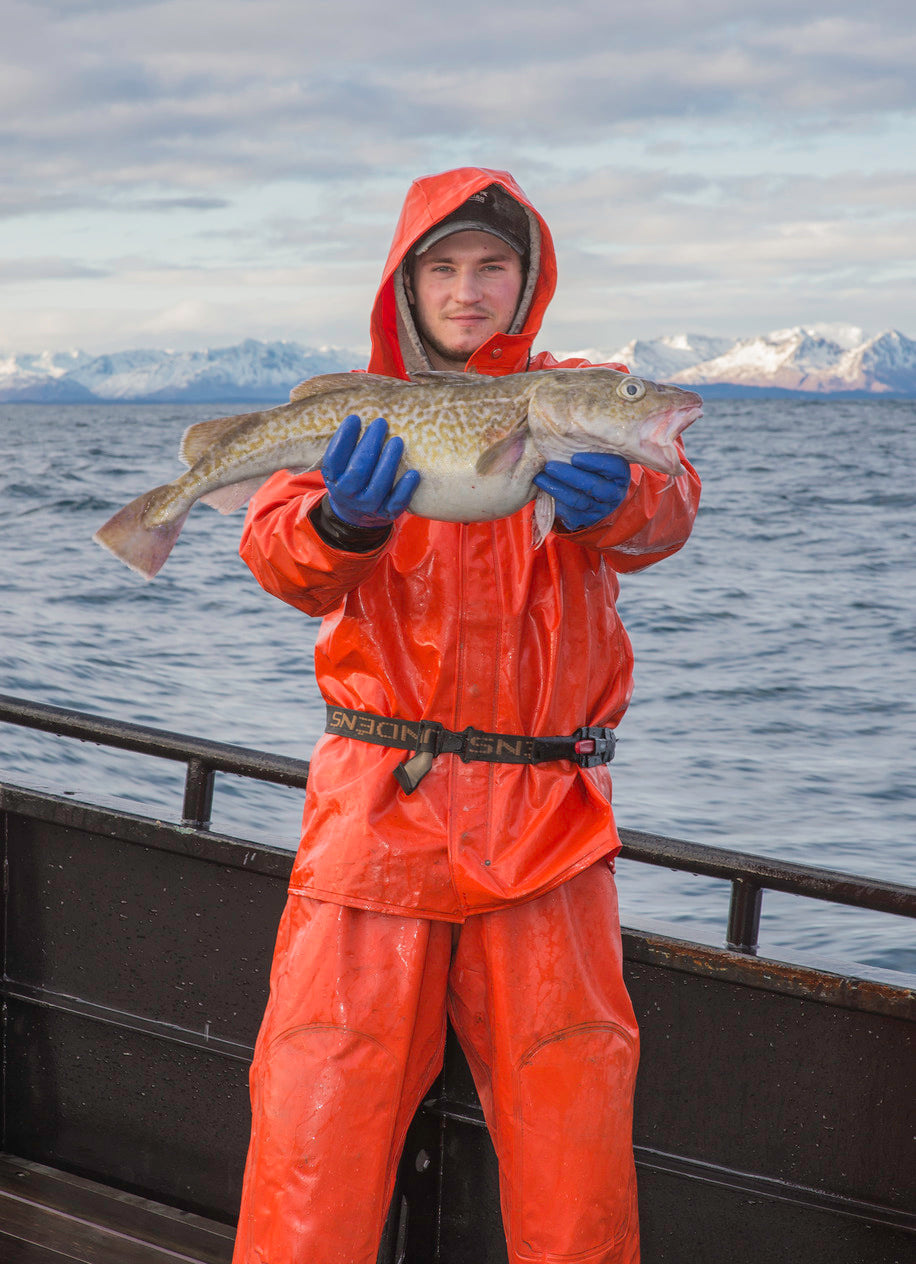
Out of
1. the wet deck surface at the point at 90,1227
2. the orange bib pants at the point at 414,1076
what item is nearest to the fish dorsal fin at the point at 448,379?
the orange bib pants at the point at 414,1076

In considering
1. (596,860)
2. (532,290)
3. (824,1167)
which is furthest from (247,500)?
(824,1167)

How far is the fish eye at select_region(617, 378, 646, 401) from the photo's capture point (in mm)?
2152

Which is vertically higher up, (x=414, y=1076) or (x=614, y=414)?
(x=614, y=414)

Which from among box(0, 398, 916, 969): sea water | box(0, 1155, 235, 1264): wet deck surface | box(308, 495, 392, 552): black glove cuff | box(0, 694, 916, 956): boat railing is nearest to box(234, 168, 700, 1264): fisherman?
box(308, 495, 392, 552): black glove cuff

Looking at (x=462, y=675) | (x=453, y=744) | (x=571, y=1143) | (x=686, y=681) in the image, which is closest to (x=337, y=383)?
(x=462, y=675)

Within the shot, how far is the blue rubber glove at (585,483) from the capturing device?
2.17m

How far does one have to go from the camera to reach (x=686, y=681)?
16469 mm

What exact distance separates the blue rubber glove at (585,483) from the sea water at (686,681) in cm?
117

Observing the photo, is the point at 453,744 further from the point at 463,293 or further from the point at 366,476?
the point at 463,293

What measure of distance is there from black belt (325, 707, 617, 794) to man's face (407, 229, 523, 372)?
812mm

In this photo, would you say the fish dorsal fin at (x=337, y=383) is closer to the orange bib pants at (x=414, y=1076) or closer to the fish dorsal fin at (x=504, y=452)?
the fish dorsal fin at (x=504, y=452)

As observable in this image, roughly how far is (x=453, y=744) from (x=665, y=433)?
0.71 m

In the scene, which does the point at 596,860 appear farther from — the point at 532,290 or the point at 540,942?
the point at 532,290

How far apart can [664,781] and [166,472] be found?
85.9 ft
